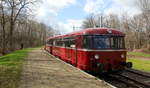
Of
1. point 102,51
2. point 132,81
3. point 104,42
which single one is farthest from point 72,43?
point 132,81

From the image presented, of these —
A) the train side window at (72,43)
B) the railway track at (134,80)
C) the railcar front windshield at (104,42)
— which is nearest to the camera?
the railway track at (134,80)

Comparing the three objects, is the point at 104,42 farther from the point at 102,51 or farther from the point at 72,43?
the point at 72,43

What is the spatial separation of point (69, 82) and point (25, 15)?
30621 mm

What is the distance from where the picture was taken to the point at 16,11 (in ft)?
126

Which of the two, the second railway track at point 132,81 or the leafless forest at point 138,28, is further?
the leafless forest at point 138,28

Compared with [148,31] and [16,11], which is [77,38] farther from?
[148,31]

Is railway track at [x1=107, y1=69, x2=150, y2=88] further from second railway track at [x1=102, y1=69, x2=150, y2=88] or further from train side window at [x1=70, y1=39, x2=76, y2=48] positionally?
train side window at [x1=70, y1=39, x2=76, y2=48]

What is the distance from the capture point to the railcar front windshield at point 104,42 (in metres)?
12.5

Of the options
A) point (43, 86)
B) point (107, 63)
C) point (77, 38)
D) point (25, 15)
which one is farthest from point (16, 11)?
point (43, 86)

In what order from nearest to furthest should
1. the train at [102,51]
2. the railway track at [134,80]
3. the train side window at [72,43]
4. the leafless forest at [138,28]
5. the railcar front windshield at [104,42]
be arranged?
the railway track at [134,80] < the train at [102,51] < the railcar front windshield at [104,42] < the train side window at [72,43] < the leafless forest at [138,28]

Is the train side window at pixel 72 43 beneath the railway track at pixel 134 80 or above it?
above

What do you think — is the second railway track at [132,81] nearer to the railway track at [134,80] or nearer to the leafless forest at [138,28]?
the railway track at [134,80]

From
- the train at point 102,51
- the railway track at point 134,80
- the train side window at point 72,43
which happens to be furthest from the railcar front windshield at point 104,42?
the train side window at point 72,43

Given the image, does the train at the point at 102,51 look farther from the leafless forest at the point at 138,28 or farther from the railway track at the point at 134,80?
the leafless forest at the point at 138,28
